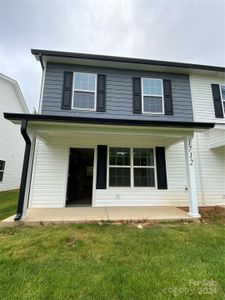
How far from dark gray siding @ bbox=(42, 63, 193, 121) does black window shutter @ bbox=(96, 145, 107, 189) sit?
128 cm

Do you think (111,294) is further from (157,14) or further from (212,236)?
(157,14)

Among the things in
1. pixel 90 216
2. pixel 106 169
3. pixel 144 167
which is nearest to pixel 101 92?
pixel 106 169

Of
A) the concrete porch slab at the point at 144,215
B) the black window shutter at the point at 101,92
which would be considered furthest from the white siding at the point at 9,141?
the concrete porch slab at the point at 144,215

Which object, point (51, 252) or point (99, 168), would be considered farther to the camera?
point (99, 168)

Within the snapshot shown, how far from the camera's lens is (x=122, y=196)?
615 centimetres

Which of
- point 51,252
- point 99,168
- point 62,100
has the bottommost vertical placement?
point 51,252

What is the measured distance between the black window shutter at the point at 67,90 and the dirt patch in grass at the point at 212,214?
19.1 feet

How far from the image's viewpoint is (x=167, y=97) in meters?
6.75

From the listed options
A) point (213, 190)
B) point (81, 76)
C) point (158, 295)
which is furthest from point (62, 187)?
point (213, 190)

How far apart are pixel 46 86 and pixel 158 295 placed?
21.6 ft

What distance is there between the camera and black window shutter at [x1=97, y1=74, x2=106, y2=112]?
20.8 ft

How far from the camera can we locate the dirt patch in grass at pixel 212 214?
4.78m

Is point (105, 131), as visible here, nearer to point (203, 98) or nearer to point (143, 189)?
point (143, 189)

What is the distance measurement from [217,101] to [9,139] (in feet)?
41.1
